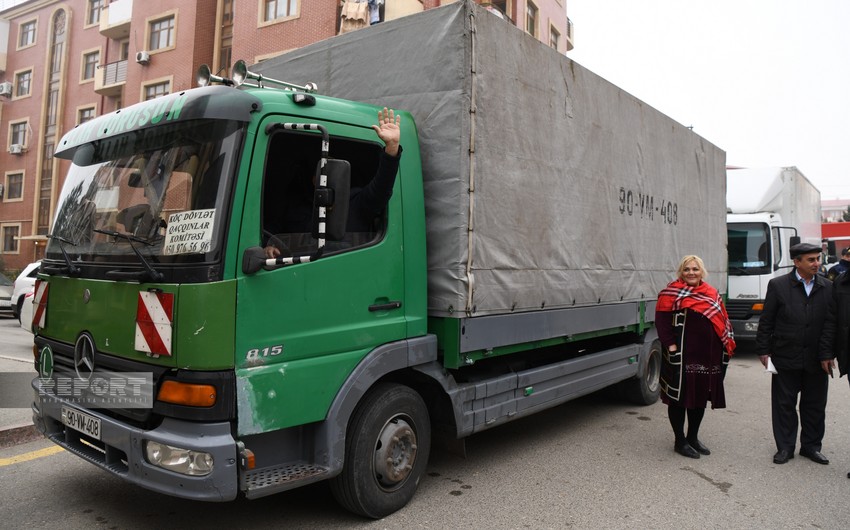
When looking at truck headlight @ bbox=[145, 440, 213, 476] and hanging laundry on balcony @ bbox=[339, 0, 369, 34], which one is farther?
hanging laundry on balcony @ bbox=[339, 0, 369, 34]

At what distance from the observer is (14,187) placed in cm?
3397

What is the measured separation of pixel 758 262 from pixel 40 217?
113ft

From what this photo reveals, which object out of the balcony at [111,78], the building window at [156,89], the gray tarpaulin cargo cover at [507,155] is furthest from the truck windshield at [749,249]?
the balcony at [111,78]

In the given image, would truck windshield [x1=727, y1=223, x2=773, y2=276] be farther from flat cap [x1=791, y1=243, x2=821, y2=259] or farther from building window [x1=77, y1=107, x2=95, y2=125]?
building window [x1=77, y1=107, x2=95, y2=125]

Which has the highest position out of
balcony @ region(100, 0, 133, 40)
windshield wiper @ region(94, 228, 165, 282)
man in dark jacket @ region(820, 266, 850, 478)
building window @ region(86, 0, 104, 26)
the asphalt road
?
building window @ region(86, 0, 104, 26)

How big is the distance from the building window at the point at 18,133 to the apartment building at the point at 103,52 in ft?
0.19

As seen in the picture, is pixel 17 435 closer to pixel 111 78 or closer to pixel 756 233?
pixel 756 233

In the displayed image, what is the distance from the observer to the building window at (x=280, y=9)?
19.9 metres

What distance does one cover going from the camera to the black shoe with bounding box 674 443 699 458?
16.8ft

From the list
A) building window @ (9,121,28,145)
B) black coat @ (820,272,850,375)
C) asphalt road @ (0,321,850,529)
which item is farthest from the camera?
building window @ (9,121,28,145)

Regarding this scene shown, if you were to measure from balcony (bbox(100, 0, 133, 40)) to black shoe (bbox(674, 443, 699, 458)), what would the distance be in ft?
96.4

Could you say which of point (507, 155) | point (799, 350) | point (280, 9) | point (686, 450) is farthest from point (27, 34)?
point (799, 350)

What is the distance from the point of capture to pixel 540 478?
450 centimetres

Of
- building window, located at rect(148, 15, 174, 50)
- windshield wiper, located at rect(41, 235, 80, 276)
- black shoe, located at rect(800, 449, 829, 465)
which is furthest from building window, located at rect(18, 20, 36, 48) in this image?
black shoe, located at rect(800, 449, 829, 465)
